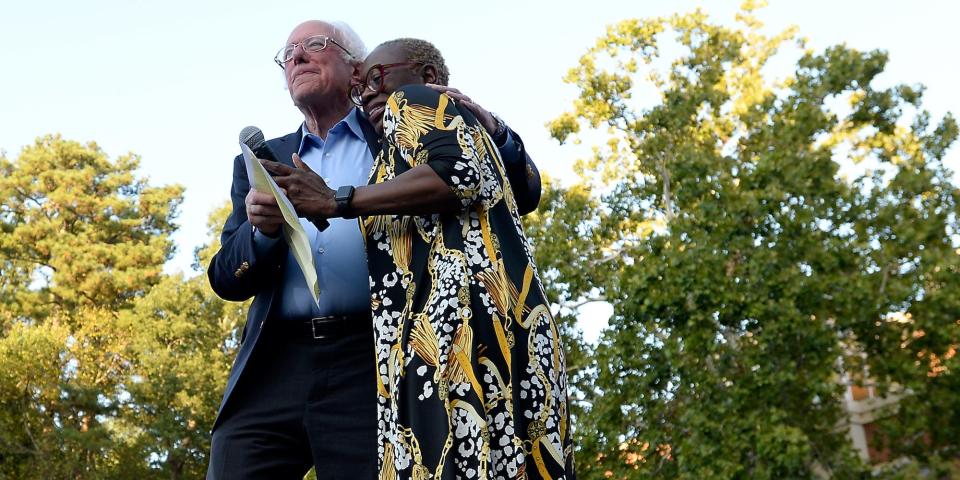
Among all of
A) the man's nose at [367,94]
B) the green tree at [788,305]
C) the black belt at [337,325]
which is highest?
the green tree at [788,305]

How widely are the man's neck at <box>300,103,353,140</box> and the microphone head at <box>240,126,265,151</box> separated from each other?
64cm

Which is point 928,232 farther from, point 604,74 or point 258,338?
point 258,338

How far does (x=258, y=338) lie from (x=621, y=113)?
19992mm

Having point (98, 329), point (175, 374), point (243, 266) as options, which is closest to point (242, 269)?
point (243, 266)

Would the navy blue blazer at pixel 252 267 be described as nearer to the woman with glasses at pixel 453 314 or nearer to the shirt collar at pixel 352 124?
the shirt collar at pixel 352 124

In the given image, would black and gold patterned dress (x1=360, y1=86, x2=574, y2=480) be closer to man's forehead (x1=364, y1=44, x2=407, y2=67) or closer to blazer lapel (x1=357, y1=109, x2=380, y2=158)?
man's forehead (x1=364, y1=44, x2=407, y2=67)

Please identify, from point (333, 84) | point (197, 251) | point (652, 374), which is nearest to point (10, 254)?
point (197, 251)

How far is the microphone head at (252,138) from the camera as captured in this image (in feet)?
8.81

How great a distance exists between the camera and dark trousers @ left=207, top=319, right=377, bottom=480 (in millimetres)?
2922

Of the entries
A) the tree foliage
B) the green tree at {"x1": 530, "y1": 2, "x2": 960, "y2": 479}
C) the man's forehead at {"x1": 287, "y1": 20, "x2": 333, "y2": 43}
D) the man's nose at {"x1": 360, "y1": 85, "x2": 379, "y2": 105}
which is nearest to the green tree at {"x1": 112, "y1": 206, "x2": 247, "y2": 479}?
the tree foliage

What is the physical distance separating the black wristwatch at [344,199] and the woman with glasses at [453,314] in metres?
0.01

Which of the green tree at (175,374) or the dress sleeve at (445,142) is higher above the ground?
the green tree at (175,374)

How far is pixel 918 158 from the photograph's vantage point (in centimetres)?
1942

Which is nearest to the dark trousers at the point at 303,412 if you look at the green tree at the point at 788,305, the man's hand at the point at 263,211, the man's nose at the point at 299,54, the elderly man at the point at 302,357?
the elderly man at the point at 302,357
